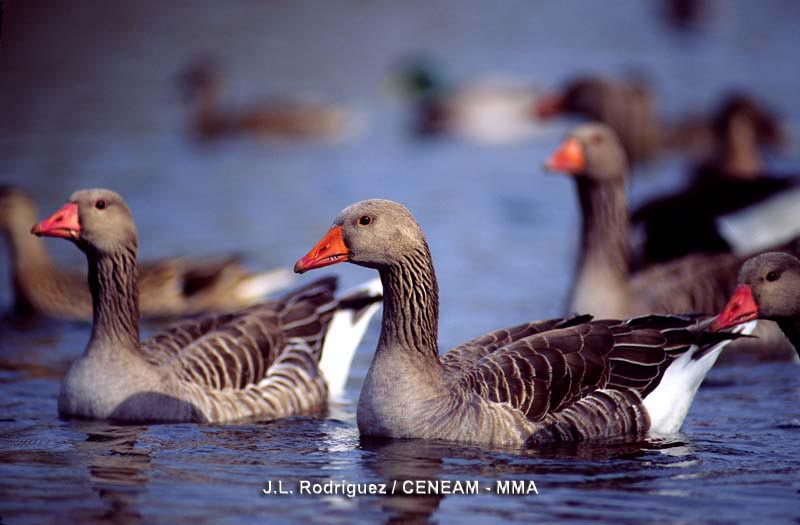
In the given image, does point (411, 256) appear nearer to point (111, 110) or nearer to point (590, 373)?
point (590, 373)

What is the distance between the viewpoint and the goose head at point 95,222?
28.5ft

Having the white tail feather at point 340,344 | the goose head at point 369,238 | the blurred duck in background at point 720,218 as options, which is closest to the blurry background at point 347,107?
the blurred duck in background at point 720,218

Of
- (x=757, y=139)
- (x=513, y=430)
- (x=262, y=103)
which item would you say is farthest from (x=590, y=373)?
(x=262, y=103)

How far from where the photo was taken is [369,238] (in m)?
7.64

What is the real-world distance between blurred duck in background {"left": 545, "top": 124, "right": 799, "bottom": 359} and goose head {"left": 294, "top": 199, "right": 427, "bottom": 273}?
3.11 m

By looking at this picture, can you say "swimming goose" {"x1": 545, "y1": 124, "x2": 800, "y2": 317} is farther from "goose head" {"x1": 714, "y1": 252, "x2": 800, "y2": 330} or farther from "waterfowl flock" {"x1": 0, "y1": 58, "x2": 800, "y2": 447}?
"goose head" {"x1": 714, "y1": 252, "x2": 800, "y2": 330}

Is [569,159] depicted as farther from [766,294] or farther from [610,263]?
[766,294]

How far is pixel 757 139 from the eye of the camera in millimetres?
19516

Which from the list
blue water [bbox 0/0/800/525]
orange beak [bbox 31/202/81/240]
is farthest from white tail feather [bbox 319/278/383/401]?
orange beak [bbox 31/202/81/240]

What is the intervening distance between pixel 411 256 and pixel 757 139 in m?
13.0

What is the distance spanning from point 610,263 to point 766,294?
10.4 feet

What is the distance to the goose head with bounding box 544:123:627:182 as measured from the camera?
10719 millimetres

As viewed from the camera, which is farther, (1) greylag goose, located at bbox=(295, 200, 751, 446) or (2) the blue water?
(1) greylag goose, located at bbox=(295, 200, 751, 446)

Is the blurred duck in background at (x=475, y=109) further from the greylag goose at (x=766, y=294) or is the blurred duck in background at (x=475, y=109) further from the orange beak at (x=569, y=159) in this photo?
the greylag goose at (x=766, y=294)
